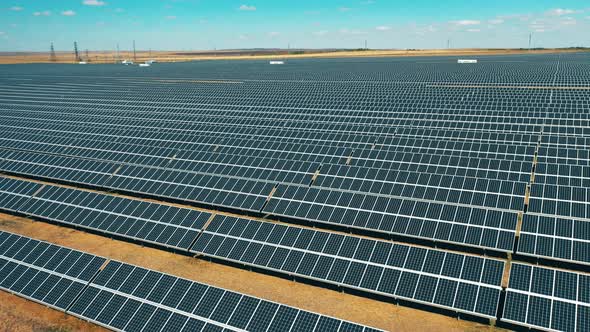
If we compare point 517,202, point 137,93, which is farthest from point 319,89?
point 517,202

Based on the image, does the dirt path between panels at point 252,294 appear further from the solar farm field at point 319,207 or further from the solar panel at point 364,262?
the solar panel at point 364,262

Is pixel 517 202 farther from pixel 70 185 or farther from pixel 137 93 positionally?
pixel 137 93

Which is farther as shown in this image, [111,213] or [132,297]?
[111,213]

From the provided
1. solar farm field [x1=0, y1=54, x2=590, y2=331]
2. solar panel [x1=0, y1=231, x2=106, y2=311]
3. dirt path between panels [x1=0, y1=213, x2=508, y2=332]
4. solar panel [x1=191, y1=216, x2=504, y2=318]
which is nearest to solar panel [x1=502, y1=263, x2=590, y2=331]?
solar farm field [x1=0, y1=54, x2=590, y2=331]

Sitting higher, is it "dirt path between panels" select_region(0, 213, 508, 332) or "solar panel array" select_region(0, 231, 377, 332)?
Answer: "solar panel array" select_region(0, 231, 377, 332)

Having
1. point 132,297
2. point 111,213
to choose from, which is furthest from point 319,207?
point 111,213

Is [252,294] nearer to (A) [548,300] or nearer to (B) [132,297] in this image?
(B) [132,297]

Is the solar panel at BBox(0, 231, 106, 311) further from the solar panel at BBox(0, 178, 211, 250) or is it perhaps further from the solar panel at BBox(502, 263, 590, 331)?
the solar panel at BBox(502, 263, 590, 331)
